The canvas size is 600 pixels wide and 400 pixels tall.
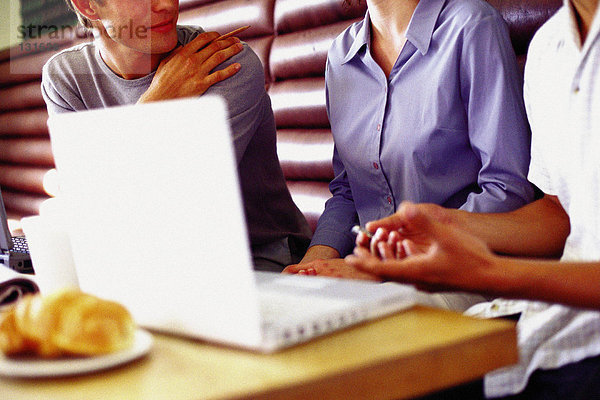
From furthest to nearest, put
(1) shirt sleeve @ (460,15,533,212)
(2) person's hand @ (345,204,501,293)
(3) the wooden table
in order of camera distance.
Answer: (1) shirt sleeve @ (460,15,533,212) < (2) person's hand @ (345,204,501,293) < (3) the wooden table

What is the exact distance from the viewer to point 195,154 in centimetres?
50

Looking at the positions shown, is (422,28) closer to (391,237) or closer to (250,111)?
(250,111)

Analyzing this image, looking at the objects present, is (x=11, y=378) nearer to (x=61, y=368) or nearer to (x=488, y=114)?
(x=61, y=368)

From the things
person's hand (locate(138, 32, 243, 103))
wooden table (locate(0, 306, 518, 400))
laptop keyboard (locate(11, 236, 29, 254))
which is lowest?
laptop keyboard (locate(11, 236, 29, 254))

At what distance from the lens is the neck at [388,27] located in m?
1.27

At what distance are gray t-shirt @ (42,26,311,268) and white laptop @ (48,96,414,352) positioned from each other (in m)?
0.79

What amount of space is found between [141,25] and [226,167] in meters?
1.04

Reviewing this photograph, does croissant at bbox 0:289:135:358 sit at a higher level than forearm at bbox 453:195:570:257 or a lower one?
higher

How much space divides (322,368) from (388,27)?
945 millimetres

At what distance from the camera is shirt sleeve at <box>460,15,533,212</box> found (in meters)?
1.11

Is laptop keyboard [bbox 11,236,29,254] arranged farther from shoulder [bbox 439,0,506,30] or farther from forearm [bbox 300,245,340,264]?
shoulder [bbox 439,0,506,30]

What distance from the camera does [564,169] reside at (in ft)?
2.98

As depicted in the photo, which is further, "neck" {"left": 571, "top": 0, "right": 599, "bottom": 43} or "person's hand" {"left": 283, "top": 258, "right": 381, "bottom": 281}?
"person's hand" {"left": 283, "top": 258, "right": 381, "bottom": 281}

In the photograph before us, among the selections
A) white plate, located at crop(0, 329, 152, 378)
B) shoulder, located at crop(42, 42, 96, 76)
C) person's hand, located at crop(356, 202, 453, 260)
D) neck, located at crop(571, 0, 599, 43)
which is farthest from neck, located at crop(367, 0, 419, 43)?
white plate, located at crop(0, 329, 152, 378)
